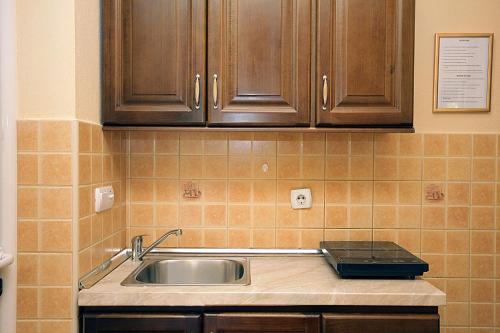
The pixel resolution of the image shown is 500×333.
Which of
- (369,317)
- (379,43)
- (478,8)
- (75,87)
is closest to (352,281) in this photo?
(369,317)

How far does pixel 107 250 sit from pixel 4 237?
1.36 ft

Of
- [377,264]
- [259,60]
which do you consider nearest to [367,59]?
[259,60]

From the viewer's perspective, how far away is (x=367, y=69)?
151 centimetres

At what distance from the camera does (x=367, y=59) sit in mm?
1506

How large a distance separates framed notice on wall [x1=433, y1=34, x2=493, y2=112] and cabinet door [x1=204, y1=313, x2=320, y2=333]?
3.95ft

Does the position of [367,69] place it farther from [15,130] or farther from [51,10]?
[15,130]

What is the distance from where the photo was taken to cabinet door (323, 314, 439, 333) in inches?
52.1

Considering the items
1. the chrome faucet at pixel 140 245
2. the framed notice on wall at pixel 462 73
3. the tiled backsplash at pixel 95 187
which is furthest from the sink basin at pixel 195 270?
the framed notice on wall at pixel 462 73

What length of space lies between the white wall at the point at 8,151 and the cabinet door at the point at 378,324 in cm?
110

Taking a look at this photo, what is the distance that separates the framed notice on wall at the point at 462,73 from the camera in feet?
5.92

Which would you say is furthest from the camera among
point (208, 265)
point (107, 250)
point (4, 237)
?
point (208, 265)

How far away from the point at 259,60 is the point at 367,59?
432 mm

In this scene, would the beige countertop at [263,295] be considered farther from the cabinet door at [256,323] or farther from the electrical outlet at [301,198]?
the electrical outlet at [301,198]

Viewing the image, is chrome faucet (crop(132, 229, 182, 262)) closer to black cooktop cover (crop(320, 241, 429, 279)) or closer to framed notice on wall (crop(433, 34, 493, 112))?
black cooktop cover (crop(320, 241, 429, 279))
